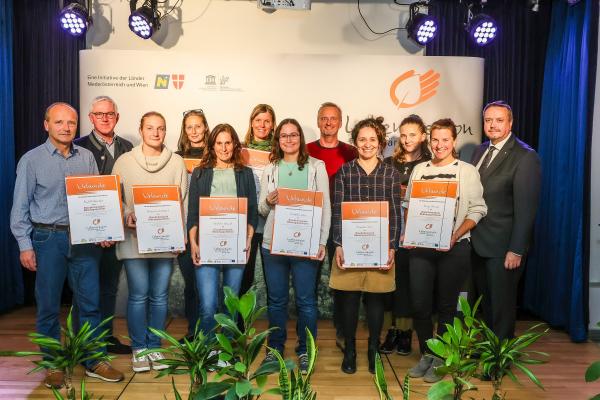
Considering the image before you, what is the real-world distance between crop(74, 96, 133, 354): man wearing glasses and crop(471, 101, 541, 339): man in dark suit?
240 cm

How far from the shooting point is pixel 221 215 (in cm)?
330

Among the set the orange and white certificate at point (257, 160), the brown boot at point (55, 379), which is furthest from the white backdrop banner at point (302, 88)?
the brown boot at point (55, 379)

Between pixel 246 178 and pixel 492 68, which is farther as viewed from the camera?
pixel 492 68

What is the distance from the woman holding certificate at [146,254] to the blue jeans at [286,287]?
62cm

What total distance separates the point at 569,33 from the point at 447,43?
1.09 metres

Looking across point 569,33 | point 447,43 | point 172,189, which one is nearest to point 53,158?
point 172,189

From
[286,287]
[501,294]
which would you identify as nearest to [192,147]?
[286,287]

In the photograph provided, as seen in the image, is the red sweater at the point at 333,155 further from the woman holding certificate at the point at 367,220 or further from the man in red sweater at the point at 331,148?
the woman holding certificate at the point at 367,220

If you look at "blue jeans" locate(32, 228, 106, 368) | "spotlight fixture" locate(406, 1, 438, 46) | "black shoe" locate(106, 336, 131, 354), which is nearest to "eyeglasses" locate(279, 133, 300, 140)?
"blue jeans" locate(32, 228, 106, 368)

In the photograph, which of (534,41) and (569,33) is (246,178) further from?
(534,41)

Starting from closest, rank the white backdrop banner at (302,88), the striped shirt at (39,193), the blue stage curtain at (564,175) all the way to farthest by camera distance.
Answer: the striped shirt at (39,193) → the blue stage curtain at (564,175) → the white backdrop banner at (302,88)

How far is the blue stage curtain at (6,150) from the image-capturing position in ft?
16.0

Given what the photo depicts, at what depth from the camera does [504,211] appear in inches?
136

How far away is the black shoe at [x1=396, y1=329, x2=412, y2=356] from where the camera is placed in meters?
3.97
